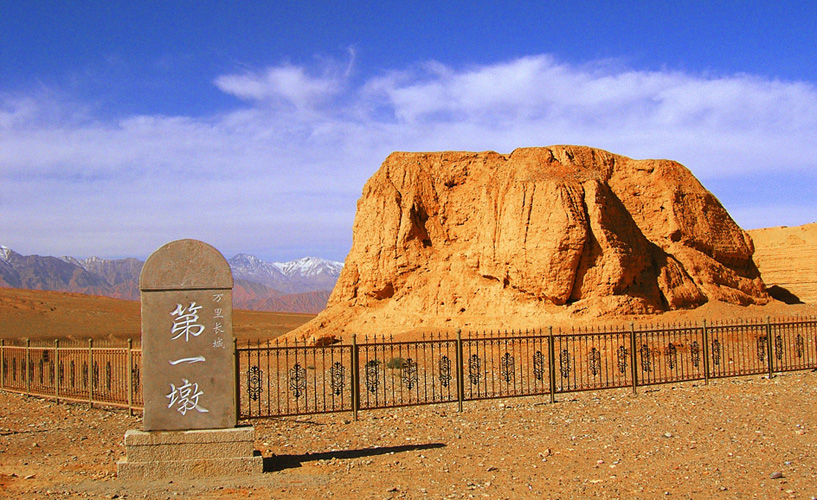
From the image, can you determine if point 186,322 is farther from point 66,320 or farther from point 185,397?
point 66,320

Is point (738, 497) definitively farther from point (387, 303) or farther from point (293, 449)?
point (387, 303)

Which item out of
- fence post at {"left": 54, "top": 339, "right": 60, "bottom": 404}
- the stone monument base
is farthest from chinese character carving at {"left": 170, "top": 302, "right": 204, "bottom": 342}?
fence post at {"left": 54, "top": 339, "right": 60, "bottom": 404}

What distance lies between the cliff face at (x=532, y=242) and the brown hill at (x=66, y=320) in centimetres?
1541

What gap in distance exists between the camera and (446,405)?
545 inches

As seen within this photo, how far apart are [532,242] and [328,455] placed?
1746cm

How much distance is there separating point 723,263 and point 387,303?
51.5 feet

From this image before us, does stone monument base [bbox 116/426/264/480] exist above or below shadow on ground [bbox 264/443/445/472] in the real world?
above

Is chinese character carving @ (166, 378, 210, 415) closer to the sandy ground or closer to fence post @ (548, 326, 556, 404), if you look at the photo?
the sandy ground

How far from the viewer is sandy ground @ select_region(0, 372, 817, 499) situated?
24.8 ft

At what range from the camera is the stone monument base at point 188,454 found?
26.8ft

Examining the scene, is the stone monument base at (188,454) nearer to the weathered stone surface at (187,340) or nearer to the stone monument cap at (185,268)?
the weathered stone surface at (187,340)

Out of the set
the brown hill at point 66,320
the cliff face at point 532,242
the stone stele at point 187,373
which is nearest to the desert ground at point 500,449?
the stone stele at point 187,373

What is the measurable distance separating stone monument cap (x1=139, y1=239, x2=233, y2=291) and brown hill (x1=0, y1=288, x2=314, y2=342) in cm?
3536

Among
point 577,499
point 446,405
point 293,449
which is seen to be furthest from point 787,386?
point 293,449
